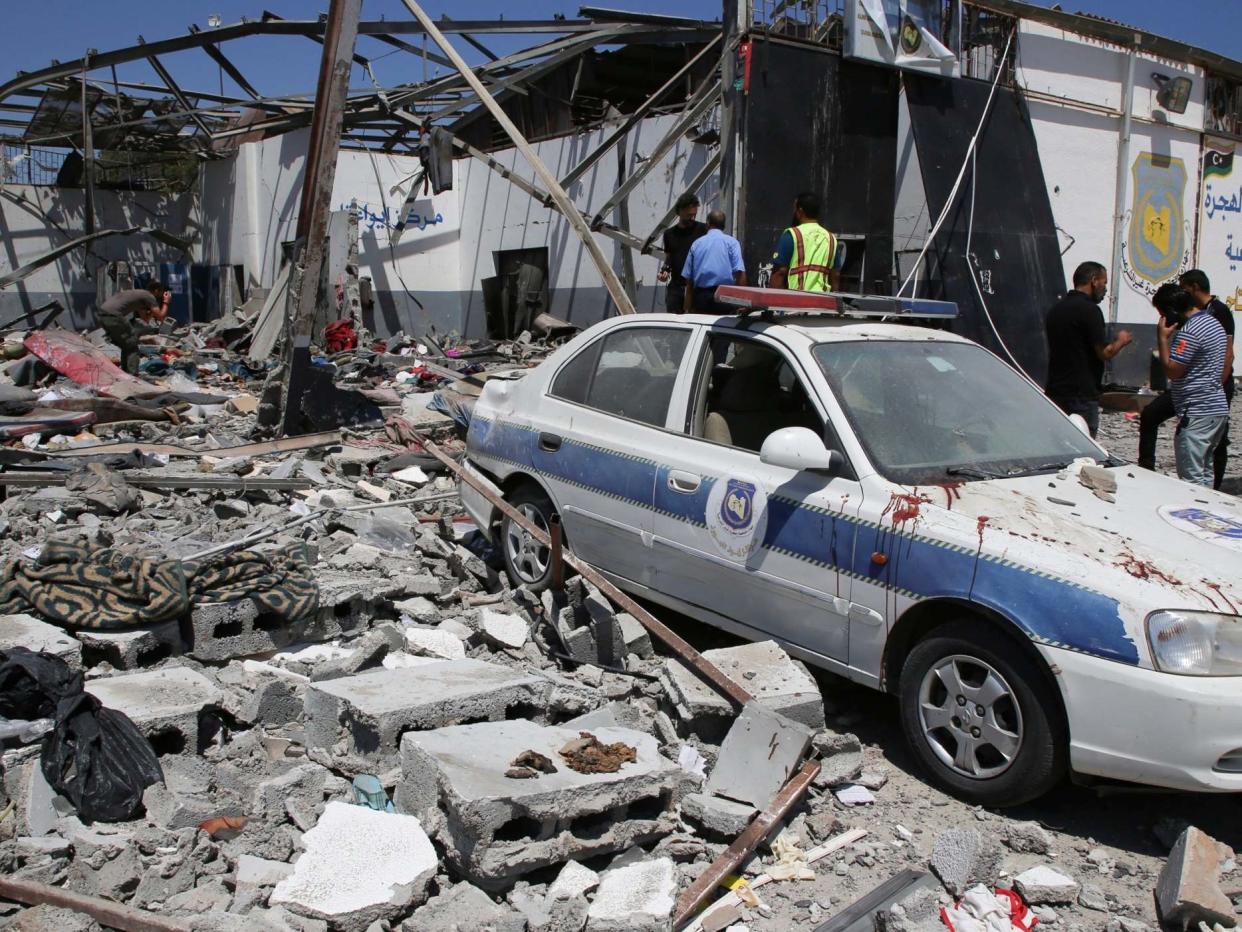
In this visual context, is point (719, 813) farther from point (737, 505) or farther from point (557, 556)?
point (557, 556)

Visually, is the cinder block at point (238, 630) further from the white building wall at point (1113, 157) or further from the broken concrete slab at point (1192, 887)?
the white building wall at point (1113, 157)

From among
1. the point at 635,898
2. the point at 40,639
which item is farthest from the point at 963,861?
the point at 40,639

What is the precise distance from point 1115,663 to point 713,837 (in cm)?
139

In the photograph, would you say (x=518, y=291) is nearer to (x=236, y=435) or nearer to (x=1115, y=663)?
(x=236, y=435)

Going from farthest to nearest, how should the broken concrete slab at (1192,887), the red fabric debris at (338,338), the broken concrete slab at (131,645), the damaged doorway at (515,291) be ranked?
the damaged doorway at (515,291)
the red fabric debris at (338,338)
the broken concrete slab at (131,645)
the broken concrete slab at (1192,887)

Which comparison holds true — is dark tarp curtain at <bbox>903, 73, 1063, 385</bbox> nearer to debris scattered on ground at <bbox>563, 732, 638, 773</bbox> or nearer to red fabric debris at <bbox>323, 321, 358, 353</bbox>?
red fabric debris at <bbox>323, 321, 358, 353</bbox>

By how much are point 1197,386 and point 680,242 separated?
505 centimetres

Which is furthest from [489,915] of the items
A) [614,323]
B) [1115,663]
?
[614,323]

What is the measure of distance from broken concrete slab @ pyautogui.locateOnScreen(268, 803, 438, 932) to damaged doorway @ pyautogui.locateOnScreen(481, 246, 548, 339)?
15048 millimetres

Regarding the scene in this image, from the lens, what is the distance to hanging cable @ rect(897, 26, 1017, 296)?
12852mm

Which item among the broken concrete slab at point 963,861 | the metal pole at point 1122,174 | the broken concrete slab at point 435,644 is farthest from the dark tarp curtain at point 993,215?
the broken concrete slab at point 963,861

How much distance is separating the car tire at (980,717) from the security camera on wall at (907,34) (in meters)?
10.2

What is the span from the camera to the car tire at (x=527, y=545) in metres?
5.53

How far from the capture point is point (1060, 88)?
14.8 metres
